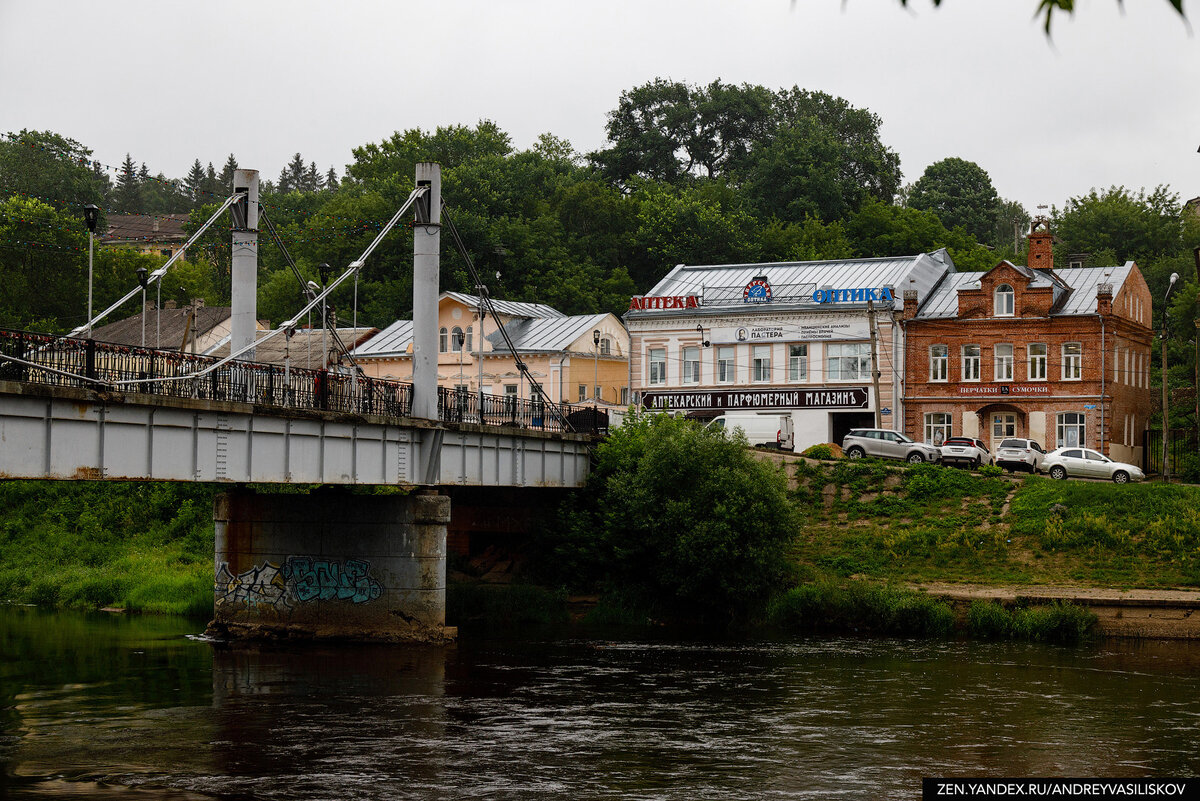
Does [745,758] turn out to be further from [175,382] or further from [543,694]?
[175,382]

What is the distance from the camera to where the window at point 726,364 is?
78.4 metres

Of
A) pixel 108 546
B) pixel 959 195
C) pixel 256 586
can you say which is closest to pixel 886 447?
pixel 256 586

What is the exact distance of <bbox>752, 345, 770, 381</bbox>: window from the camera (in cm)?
7744

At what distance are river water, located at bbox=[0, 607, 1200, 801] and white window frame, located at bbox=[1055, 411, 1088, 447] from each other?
2837cm

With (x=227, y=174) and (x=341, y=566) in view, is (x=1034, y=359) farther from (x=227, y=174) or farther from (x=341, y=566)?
(x=227, y=174)

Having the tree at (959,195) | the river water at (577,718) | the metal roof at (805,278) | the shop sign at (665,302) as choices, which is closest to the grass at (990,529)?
the river water at (577,718)

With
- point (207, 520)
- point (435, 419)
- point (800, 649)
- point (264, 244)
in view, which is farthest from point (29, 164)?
point (800, 649)

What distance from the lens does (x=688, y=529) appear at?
161 ft

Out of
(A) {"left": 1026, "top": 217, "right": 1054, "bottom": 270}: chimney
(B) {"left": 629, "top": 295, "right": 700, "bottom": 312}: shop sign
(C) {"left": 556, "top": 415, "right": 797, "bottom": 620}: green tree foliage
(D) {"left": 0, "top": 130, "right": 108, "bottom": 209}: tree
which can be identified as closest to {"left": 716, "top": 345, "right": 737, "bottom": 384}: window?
(B) {"left": 629, "top": 295, "right": 700, "bottom": 312}: shop sign

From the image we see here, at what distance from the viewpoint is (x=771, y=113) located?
124 meters

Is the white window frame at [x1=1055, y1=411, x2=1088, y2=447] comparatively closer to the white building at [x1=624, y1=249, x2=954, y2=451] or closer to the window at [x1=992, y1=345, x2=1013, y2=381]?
the window at [x1=992, y1=345, x2=1013, y2=381]

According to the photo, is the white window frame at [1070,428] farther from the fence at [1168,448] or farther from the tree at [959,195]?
the tree at [959,195]

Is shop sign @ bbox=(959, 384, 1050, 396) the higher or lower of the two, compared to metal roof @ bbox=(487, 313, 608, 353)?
lower

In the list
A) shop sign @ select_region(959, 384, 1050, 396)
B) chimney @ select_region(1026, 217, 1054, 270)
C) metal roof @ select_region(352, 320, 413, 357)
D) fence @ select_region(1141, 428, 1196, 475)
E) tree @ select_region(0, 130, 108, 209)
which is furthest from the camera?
tree @ select_region(0, 130, 108, 209)
